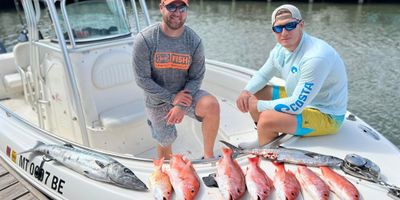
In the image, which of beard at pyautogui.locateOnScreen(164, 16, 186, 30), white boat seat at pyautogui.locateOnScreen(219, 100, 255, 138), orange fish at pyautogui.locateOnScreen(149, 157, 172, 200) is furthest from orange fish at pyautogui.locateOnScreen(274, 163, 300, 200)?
white boat seat at pyautogui.locateOnScreen(219, 100, 255, 138)

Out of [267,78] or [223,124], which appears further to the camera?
[223,124]

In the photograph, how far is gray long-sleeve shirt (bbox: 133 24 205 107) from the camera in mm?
2404

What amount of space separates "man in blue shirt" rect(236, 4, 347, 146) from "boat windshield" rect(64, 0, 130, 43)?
5.81ft

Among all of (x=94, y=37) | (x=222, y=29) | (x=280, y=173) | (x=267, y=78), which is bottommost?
(x=222, y=29)

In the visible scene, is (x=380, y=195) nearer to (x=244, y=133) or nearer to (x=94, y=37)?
(x=244, y=133)

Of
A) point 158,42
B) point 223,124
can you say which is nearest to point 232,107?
point 223,124

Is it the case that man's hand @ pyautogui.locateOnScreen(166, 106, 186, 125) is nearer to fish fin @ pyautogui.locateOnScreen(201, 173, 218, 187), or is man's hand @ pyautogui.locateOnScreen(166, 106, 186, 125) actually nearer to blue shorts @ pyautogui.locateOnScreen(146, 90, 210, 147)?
blue shorts @ pyautogui.locateOnScreen(146, 90, 210, 147)

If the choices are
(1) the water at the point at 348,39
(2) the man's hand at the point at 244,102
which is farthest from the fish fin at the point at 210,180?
(1) the water at the point at 348,39

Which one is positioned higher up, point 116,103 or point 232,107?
point 116,103

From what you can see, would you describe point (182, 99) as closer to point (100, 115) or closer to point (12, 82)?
point (100, 115)

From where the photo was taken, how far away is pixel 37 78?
3.49 meters

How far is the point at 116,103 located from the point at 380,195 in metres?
2.42

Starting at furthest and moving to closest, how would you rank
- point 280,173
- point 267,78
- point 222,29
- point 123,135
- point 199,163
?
point 222,29 → point 123,135 → point 267,78 → point 199,163 → point 280,173

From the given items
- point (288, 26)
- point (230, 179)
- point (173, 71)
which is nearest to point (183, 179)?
point (230, 179)
